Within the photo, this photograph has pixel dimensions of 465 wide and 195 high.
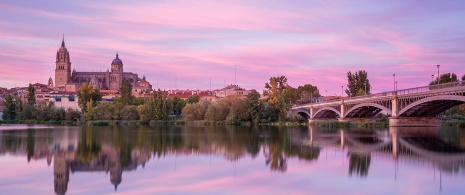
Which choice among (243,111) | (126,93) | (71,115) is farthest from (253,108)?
(71,115)

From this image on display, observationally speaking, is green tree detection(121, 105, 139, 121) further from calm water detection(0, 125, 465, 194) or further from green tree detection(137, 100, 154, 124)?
calm water detection(0, 125, 465, 194)

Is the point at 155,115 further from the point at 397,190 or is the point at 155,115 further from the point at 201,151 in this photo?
the point at 397,190

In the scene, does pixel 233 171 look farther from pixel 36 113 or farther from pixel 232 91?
pixel 232 91

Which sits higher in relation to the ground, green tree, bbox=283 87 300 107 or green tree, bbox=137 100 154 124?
green tree, bbox=283 87 300 107

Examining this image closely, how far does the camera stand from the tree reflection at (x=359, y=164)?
67.1 feet

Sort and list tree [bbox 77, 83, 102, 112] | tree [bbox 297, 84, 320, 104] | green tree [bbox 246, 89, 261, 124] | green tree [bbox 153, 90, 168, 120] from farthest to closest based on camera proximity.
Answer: tree [bbox 297, 84, 320, 104] → tree [bbox 77, 83, 102, 112] → green tree [bbox 153, 90, 168, 120] → green tree [bbox 246, 89, 261, 124]

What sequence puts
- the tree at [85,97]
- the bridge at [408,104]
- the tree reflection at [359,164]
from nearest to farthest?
the tree reflection at [359,164] < the bridge at [408,104] < the tree at [85,97]

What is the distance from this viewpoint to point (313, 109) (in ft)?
313

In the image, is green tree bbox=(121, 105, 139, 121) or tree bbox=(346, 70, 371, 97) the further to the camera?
tree bbox=(346, 70, 371, 97)

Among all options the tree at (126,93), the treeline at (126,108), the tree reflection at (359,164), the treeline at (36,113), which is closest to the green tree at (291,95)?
the treeline at (126,108)

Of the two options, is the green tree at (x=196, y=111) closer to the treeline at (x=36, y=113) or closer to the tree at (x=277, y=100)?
the tree at (x=277, y=100)

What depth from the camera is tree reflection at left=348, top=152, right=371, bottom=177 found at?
20.5 metres

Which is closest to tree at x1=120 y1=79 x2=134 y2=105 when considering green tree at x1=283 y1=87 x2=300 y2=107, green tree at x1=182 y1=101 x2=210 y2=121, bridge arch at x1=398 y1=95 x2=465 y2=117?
green tree at x1=182 y1=101 x2=210 y2=121

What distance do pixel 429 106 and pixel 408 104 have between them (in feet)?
9.05
